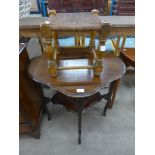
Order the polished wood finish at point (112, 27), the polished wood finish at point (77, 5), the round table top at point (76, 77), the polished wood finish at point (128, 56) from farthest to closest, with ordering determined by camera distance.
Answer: the polished wood finish at point (77, 5)
the polished wood finish at point (128, 56)
the polished wood finish at point (112, 27)
the round table top at point (76, 77)

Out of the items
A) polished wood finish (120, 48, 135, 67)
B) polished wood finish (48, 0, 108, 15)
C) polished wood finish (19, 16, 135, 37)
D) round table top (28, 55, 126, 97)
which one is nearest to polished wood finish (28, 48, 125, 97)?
round table top (28, 55, 126, 97)

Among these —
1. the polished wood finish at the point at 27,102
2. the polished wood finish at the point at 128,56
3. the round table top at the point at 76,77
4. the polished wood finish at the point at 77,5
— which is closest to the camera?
the round table top at the point at 76,77

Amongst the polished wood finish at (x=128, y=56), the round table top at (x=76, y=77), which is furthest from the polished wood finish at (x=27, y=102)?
the polished wood finish at (x=128, y=56)

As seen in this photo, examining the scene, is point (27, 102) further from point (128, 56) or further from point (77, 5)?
point (77, 5)

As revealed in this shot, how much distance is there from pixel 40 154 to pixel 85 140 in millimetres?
375

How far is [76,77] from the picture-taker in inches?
50.6

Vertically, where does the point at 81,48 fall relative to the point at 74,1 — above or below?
below

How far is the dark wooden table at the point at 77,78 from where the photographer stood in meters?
1.17

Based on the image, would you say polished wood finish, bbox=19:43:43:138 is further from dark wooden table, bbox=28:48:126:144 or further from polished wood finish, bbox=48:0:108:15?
polished wood finish, bbox=48:0:108:15

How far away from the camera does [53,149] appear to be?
1413 mm

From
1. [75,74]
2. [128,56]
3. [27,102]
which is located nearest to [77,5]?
[128,56]

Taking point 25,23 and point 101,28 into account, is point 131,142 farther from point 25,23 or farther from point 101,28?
point 25,23

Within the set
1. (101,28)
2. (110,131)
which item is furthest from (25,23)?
(110,131)

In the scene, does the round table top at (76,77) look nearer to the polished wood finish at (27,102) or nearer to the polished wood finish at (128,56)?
the polished wood finish at (27,102)
